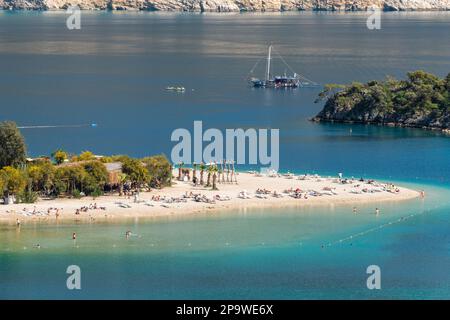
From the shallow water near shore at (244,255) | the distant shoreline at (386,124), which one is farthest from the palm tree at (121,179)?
the distant shoreline at (386,124)

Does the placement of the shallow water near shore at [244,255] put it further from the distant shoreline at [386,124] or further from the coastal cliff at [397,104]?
the coastal cliff at [397,104]

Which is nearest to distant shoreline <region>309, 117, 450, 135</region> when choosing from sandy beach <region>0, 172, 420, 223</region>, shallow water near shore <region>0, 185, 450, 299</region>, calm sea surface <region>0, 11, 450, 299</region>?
calm sea surface <region>0, 11, 450, 299</region>

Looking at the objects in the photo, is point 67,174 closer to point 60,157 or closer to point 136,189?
point 136,189

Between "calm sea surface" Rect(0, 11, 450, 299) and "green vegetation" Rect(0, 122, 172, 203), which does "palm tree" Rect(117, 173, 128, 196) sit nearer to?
"green vegetation" Rect(0, 122, 172, 203)

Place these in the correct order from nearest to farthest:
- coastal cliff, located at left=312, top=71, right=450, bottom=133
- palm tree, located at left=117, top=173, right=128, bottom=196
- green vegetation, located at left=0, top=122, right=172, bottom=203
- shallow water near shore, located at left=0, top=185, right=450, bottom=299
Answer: shallow water near shore, located at left=0, top=185, right=450, bottom=299 < green vegetation, located at left=0, top=122, right=172, bottom=203 < palm tree, located at left=117, top=173, right=128, bottom=196 < coastal cliff, located at left=312, top=71, right=450, bottom=133

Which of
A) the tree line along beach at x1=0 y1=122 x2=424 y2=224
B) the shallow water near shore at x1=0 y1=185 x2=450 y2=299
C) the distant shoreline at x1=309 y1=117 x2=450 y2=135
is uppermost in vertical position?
the tree line along beach at x1=0 y1=122 x2=424 y2=224
